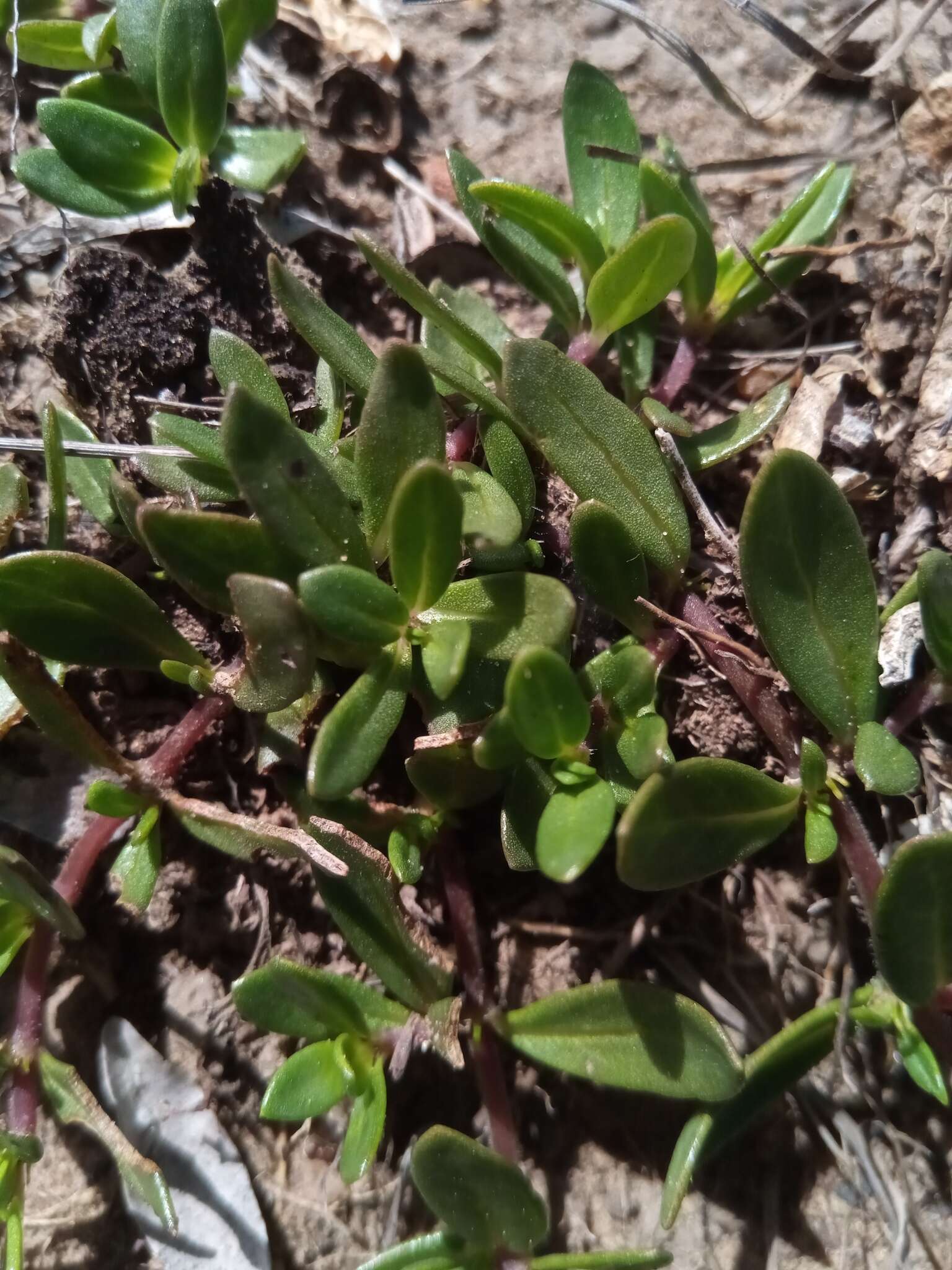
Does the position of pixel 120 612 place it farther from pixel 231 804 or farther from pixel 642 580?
pixel 642 580

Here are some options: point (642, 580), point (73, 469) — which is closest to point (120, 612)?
point (73, 469)

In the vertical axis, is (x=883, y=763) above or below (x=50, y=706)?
above

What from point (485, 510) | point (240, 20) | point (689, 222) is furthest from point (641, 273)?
point (240, 20)

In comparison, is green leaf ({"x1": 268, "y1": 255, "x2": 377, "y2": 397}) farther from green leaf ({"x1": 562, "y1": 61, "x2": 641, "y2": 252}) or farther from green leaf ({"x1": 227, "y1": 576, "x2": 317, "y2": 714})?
green leaf ({"x1": 562, "y1": 61, "x2": 641, "y2": 252})

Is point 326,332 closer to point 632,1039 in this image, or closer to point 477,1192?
point 632,1039

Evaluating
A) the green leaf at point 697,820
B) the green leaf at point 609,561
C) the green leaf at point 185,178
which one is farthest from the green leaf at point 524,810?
the green leaf at point 185,178

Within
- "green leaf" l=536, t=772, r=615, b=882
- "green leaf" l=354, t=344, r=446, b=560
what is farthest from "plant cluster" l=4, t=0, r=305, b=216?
"green leaf" l=536, t=772, r=615, b=882

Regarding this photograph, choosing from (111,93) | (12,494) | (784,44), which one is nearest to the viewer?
Answer: (12,494)
